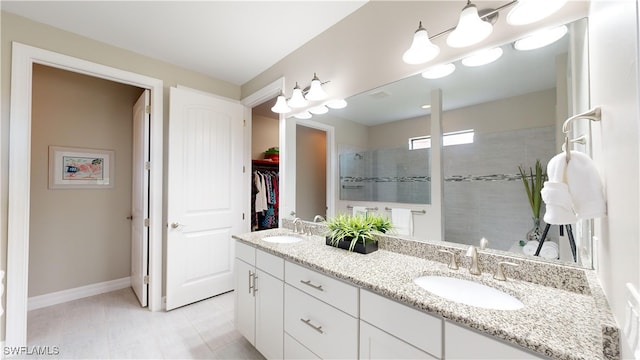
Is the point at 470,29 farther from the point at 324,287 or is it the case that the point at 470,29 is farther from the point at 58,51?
the point at 58,51

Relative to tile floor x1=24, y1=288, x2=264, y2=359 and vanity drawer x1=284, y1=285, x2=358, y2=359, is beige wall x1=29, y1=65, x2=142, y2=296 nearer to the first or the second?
tile floor x1=24, y1=288, x2=264, y2=359

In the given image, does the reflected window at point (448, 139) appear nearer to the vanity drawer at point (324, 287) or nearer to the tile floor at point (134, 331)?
the vanity drawer at point (324, 287)

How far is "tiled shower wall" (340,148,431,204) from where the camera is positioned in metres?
1.47

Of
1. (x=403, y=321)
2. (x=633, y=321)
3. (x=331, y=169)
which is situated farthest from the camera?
(x=331, y=169)

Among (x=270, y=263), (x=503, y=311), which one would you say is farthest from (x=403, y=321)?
(x=270, y=263)

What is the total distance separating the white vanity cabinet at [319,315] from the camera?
3.58 feet

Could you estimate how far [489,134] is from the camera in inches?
47.7

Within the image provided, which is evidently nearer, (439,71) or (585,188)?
(585,188)

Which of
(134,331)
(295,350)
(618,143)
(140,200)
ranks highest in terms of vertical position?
(618,143)

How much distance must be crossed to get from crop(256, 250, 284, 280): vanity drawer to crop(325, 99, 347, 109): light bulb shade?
3.91ft

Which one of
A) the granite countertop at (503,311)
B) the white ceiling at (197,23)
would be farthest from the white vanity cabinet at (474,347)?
the white ceiling at (197,23)

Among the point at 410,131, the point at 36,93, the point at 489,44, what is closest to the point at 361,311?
the point at 410,131

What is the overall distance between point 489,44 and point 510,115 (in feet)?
1.23

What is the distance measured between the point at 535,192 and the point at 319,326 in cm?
116
